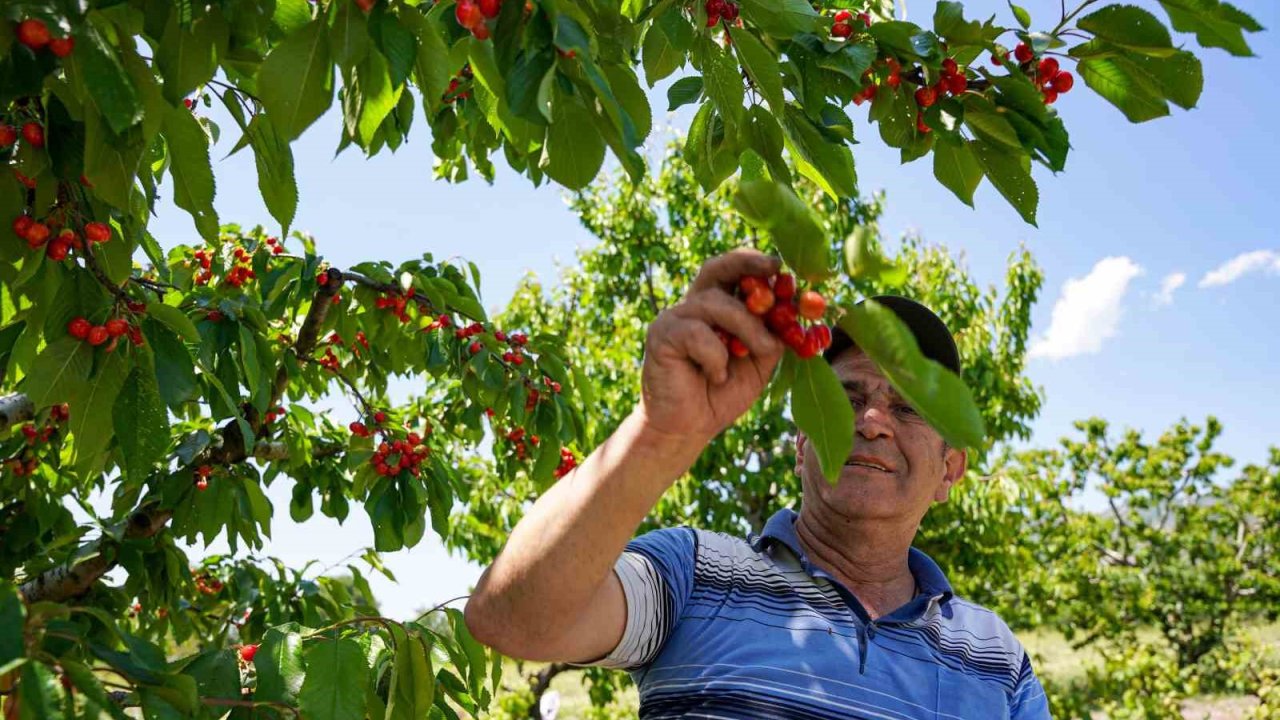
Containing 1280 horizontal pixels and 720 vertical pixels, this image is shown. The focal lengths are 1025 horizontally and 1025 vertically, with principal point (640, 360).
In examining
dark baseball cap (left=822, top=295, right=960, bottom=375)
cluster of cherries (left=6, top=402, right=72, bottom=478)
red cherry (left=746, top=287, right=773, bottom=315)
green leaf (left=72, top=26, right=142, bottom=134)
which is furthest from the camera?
cluster of cherries (left=6, top=402, right=72, bottom=478)

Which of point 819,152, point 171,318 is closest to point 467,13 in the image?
point 819,152

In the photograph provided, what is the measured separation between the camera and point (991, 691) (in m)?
1.82

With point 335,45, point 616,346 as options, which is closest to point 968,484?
point 616,346

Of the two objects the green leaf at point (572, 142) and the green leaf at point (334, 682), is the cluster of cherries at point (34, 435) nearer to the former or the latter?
the green leaf at point (334, 682)

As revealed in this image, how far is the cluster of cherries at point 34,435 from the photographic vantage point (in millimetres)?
2871

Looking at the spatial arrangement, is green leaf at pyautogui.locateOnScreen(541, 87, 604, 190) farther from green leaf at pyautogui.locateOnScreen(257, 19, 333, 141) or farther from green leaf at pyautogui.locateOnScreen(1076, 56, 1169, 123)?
green leaf at pyautogui.locateOnScreen(1076, 56, 1169, 123)

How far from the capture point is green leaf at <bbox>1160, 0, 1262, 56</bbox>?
4.38ft

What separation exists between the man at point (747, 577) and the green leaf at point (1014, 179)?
1.52ft

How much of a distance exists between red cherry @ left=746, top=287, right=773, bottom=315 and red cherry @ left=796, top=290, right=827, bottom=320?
4 centimetres

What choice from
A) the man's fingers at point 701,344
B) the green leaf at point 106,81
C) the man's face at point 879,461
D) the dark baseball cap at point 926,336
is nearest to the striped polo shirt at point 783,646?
the man's face at point 879,461

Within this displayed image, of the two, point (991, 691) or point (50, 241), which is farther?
point (991, 691)

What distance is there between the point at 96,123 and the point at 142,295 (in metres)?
0.45

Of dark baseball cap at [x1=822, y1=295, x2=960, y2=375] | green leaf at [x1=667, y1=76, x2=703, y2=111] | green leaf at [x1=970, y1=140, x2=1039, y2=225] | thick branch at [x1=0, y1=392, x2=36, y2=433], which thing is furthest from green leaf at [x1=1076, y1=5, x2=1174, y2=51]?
thick branch at [x1=0, y1=392, x2=36, y2=433]

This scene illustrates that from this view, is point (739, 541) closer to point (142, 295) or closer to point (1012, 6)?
point (1012, 6)
